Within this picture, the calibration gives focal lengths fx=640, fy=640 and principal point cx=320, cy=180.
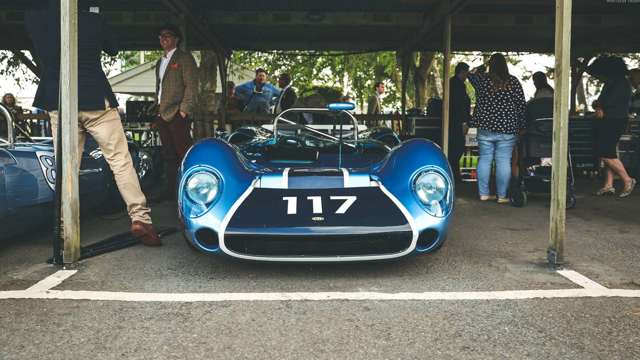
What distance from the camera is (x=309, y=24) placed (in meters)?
9.85

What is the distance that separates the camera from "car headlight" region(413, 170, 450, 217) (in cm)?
360

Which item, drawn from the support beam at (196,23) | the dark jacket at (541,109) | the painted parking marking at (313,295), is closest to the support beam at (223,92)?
the support beam at (196,23)

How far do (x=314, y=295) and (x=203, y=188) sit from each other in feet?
3.01

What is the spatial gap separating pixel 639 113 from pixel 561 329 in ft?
27.0

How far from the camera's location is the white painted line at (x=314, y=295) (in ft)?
10.4

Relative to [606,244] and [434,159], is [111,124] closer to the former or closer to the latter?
[434,159]

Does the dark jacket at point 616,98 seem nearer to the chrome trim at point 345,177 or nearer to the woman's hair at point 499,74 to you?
the woman's hair at point 499,74

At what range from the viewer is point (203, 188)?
11.9 feet

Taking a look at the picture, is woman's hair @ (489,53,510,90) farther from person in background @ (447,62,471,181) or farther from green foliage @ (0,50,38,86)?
green foliage @ (0,50,38,86)

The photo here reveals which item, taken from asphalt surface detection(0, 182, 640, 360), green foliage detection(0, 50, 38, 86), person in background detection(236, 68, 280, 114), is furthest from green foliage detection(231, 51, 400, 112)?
asphalt surface detection(0, 182, 640, 360)

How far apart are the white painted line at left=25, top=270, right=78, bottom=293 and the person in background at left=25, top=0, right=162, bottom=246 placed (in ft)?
2.60

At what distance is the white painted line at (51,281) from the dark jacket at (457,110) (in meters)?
6.34

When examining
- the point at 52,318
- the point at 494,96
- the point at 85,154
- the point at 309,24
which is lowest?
the point at 52,318

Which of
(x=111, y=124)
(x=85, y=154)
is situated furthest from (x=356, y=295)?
(x=85, y=154)
